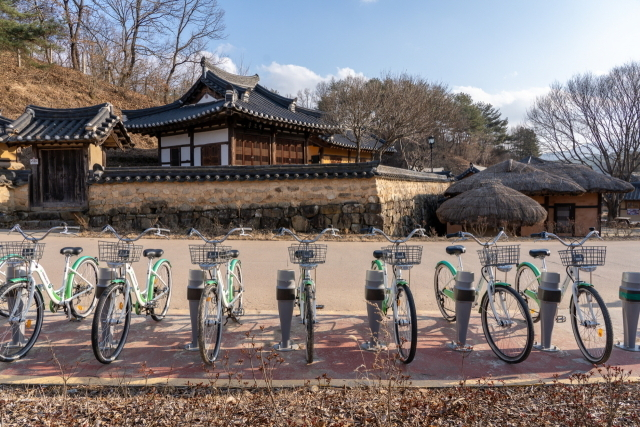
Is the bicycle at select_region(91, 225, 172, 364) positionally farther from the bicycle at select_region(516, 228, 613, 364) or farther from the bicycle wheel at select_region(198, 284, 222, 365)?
the bicycle at select_region(516, 228, 613, 364)

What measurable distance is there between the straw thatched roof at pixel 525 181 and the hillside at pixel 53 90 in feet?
64.5

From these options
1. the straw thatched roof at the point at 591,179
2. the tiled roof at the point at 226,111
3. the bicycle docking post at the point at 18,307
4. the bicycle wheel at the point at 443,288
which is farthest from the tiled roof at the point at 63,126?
the straw thatched roof at the point at 591,179

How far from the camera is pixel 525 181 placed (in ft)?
55.4

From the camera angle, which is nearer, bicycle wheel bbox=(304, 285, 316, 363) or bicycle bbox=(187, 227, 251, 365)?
bicycle bbox=(187, 227, 251, 365)

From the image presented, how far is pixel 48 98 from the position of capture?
84.1ft

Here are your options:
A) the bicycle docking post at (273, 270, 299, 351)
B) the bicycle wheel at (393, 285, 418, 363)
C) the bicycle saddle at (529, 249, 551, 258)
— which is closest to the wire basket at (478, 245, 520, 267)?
the bicycle saddle at (529, 249, 551, 258)

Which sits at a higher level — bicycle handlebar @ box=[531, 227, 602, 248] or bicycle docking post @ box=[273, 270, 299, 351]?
bicycle handlebar @ box=[531, 227, 602, 248]

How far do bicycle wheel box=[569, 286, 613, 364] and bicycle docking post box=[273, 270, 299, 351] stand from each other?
2441 millimetres

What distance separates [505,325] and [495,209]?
459 inches

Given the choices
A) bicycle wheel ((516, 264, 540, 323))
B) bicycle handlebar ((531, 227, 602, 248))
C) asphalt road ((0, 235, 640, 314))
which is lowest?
asphalt road ((0, 235, 640, 314))

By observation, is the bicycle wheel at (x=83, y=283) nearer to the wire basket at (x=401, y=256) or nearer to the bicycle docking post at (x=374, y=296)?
the bicycle docking post at (x=374, y=296)

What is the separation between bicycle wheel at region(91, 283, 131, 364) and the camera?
307cm

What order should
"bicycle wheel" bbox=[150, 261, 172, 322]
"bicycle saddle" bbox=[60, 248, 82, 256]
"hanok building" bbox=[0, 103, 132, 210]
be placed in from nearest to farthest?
"bicycle saddle" bbox=[60, 248, 82, 256]
"bicycle wheel" bbox=[150, 261, 172, 322]
"hanok building" bbox=[0, 103, 132, 210]

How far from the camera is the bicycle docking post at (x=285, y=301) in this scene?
346 cm
